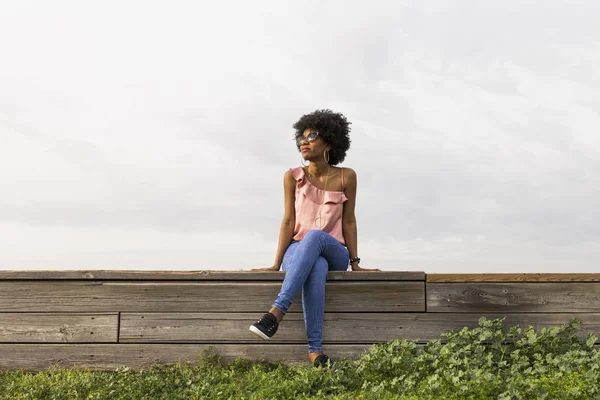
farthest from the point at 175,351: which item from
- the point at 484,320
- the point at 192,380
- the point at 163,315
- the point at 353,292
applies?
the point at 484,320

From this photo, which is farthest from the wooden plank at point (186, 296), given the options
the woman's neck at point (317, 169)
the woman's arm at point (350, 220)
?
the woman's neck at point (317, 169)

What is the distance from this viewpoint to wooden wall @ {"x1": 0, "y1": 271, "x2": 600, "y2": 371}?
5887 millimetres

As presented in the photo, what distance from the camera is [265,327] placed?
17.4 feet

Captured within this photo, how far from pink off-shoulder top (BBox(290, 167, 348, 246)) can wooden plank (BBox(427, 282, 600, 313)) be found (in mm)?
1070

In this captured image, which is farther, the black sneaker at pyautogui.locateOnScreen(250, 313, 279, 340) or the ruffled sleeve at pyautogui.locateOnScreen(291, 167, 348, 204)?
the ruffled sleeve at pyautogui.locateOnScreen(291, 167, 348, 204)

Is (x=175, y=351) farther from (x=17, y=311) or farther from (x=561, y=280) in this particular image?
(x=561, y=280)

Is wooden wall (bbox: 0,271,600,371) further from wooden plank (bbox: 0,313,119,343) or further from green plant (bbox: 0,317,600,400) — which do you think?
green plant (bbox: 0,317,600,400)

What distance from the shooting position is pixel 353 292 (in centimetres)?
590

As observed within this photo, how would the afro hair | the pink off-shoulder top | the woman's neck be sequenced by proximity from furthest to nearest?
the afro hair, the woman's neck, the pink off-shoulder top

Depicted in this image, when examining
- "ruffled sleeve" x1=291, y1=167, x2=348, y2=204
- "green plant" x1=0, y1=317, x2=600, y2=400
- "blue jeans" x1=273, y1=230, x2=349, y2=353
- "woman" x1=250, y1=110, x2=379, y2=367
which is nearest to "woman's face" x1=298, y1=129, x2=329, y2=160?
"woman" x1=250, y1=110, x2=379, y2=367

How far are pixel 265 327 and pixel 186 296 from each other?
108 cm

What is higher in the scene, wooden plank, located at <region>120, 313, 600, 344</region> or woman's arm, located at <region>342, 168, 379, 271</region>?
woman's arm, located at <region>342, 168, 379, 271</region>

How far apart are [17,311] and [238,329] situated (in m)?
2.24

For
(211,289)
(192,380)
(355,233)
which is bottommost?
(192,380)
